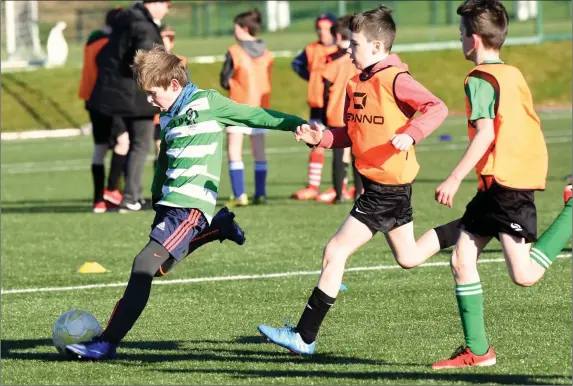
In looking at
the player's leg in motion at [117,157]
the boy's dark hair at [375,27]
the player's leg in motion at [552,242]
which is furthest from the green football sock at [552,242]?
the player's leg in motion at [117,157]

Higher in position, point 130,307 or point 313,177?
point 130,307

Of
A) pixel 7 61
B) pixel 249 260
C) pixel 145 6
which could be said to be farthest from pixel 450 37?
pixel 249 260

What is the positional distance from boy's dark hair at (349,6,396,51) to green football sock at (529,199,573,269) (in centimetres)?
140

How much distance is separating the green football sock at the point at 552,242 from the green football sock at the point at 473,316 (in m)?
0.33

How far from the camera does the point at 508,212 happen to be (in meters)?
6.26

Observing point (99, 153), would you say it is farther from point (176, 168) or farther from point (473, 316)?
point (473, 316)

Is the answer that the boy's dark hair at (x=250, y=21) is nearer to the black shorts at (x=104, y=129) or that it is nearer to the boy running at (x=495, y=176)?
the black shorts at (x=104, y=129)

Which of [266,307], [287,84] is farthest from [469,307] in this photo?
[287,84]

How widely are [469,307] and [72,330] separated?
2.17 m

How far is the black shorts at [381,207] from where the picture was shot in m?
6.79

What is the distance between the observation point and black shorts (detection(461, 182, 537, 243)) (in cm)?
625

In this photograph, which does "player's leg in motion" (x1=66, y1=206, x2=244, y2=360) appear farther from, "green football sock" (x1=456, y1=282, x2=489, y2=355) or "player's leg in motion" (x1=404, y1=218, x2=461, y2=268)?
A: "green football sock" (x1=456, y1=282, x2=489, y2=355)

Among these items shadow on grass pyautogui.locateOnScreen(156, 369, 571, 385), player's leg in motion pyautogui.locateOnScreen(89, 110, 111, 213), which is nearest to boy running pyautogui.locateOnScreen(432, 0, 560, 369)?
shadow on grass pyautogui.locateOnScreen(156, 369, 571, 385)

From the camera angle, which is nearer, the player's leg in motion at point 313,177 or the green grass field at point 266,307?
the green grass field at point 266,307
